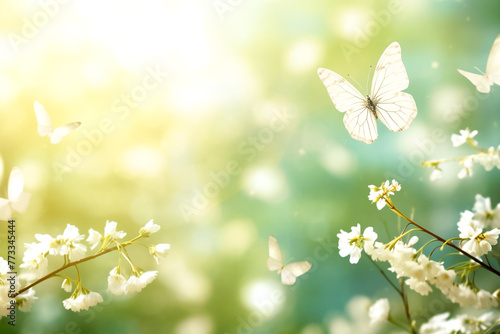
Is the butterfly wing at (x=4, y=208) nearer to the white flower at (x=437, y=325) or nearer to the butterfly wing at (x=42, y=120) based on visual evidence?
the butterfly wing at (x=42, y=120)

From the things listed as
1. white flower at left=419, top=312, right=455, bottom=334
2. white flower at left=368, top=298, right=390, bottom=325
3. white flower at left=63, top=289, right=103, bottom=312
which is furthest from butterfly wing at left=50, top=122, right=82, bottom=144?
white flower at left=419, top=312, right=455, bottom=334

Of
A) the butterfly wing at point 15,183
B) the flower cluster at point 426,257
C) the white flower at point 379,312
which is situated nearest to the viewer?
the flower cluster at point 426,257

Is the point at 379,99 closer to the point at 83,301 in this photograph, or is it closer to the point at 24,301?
the point at 83,301

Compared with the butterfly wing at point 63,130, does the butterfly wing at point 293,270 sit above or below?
below

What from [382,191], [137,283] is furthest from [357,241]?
[137,283]

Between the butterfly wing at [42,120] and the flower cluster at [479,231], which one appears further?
the butterfly wing at [42,120]

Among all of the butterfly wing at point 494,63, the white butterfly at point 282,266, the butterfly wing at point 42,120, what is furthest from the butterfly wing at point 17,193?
the butterfly wing at point 494,63

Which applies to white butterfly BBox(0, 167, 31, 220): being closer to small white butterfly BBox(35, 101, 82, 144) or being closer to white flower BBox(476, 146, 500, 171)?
small white butterfly BBox(35, 101, 82, 144)
